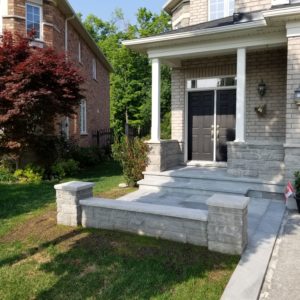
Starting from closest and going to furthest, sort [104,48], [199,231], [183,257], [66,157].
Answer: [183,257] → [199,231] → [66,157] → [104,48]

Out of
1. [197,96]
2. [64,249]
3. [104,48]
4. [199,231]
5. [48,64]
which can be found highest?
[104,48]

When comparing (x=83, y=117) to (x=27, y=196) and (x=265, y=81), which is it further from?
Result: (x=265, y=81)

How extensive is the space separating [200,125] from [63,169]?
4298mm

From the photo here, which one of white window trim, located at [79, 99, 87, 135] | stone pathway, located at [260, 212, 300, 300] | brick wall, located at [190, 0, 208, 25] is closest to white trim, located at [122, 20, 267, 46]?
brick wall, located at [190, 0, 208, 25]

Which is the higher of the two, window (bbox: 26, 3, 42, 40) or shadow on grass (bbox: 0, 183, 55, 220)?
window (bbox: 26, 3, 42, 40)

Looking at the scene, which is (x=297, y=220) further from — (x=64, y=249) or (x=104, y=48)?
(x=104, y=48)

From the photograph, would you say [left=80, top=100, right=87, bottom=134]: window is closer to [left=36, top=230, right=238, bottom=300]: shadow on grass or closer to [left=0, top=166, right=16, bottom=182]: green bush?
[left=0, top=166, right=16, bottom=182]: green bush

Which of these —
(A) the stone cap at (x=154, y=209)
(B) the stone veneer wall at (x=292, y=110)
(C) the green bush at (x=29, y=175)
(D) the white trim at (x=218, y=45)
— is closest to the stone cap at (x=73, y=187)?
(A) the stone cap at (x=154, y=209)

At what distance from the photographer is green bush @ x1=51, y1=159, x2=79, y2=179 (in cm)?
960

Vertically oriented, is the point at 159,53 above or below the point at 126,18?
below

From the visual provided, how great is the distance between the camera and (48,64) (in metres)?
8.59

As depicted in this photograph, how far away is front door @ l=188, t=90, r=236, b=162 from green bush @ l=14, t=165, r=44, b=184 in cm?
436

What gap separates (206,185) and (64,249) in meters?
3.74

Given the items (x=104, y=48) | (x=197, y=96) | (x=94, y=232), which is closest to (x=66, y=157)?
(x=197, y=96)
